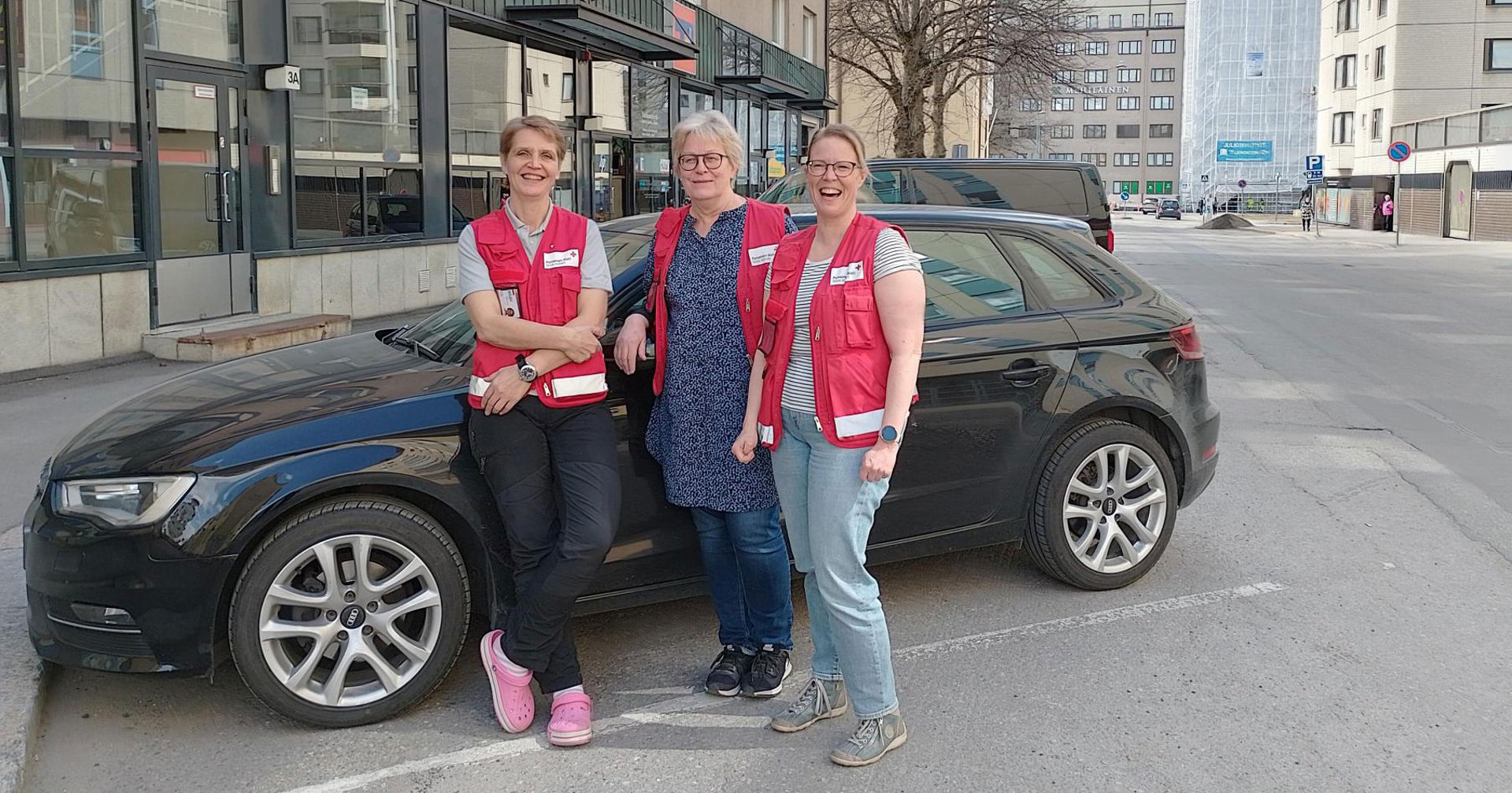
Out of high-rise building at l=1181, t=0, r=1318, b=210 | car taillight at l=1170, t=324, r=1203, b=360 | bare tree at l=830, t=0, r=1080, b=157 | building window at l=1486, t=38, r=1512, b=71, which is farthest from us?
high-rise building at l=1181, t=0, r=1318, b=210

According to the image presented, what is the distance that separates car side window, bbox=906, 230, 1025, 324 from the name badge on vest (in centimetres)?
151

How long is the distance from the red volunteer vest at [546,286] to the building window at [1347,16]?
67615 millimetres

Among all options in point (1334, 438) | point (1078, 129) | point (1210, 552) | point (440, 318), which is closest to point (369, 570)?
point (440, 318)

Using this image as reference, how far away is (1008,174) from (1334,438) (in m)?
6.56

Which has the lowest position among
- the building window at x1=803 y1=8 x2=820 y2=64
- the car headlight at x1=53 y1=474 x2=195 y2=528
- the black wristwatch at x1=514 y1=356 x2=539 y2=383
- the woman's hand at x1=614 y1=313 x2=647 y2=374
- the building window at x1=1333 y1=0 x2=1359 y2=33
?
the car headlight at x1=53 y1=474 x2=195 y2=528

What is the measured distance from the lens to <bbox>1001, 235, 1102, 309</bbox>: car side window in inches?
207

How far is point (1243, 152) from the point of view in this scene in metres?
94.6

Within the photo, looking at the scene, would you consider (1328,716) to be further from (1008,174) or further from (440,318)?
(1008,174)

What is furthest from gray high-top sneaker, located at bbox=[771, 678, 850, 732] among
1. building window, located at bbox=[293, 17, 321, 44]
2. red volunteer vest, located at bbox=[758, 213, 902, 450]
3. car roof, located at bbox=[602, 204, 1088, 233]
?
building window, located at bbox=[293, 17, 321, 44]

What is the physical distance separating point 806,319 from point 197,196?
10.3 meters

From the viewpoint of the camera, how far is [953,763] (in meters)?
3.79

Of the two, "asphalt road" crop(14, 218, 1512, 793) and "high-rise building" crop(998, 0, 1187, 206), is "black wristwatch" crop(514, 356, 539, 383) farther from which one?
"high-rise building" crop(998, 0, 1187, 206)

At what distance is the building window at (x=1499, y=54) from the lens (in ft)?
180

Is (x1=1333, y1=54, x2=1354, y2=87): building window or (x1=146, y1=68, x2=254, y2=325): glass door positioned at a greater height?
(x1=1333, y1=54, x2=1354, y2=87): building window
